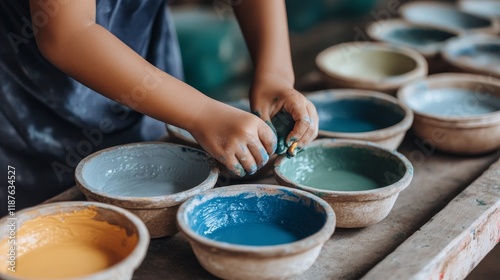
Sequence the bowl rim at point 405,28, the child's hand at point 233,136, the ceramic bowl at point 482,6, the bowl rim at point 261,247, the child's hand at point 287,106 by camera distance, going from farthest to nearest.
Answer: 1. the ceramic bowl at point 482,6
2. the bowl rim at point 405,28
3. the child's hand at point 287,106
4. the child's hand at point 233,136
5. the bowl rim at point 261,247

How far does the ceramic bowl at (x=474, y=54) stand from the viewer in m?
2.50

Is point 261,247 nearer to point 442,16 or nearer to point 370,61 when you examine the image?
point 370,61

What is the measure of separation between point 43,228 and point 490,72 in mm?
1769

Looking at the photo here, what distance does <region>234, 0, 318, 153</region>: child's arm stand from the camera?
1716 millimetres

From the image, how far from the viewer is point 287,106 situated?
177 cm

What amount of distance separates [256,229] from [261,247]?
22cm

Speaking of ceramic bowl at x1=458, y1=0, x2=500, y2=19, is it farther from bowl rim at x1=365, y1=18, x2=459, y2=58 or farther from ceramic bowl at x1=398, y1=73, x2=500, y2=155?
ceramic bowl at x1=398, y1=73, x2=500, y2=155

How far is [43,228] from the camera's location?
4.62 ft

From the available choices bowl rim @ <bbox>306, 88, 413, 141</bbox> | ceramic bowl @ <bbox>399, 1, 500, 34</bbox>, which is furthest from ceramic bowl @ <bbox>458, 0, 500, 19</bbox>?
bowl rim @ <bbox>306, 88, 413, 141</bbox>

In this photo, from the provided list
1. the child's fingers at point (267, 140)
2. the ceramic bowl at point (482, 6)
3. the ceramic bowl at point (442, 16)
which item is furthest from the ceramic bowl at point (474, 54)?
the child's fingers at point (267, 140)

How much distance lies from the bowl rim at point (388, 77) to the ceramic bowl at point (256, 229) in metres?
0.91

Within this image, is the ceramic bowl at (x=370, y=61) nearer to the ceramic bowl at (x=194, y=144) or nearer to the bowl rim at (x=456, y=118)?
the bowl rim at (x=456, y=118)

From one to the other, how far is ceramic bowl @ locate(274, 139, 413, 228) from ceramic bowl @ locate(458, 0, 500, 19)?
72.7 inches

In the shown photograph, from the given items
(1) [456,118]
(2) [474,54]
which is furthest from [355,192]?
(2) [474,54]
